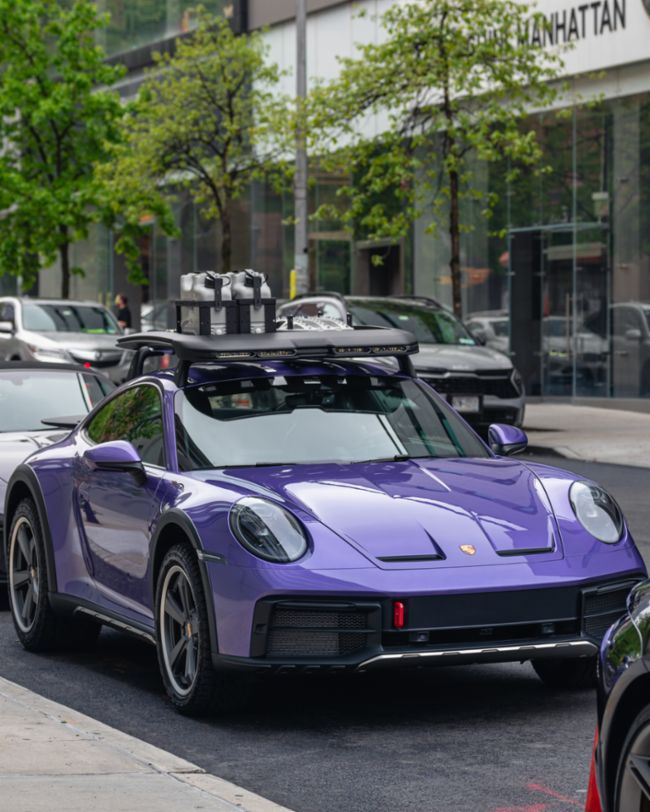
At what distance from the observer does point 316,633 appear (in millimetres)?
6664

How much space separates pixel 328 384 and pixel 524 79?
19275mm

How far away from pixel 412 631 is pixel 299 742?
1.95 ft

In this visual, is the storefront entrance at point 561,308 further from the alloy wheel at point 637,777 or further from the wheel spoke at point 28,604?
the alloy wheel at point 637,777

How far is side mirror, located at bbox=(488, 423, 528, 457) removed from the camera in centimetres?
838

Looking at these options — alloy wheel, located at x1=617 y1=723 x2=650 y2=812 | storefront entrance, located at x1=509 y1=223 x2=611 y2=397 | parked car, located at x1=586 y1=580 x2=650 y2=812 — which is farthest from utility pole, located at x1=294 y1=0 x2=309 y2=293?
alloy wheel, located at x1=617 y1=723 x2=650 y2=812

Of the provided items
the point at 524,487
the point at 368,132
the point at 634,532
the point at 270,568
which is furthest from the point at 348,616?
the point at 368,132

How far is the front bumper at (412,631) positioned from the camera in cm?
660

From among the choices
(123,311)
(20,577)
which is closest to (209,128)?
(123,311)

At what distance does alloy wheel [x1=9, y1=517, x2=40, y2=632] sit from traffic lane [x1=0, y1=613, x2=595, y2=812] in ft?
1.14

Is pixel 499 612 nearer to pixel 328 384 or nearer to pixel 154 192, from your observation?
pixel 328 384

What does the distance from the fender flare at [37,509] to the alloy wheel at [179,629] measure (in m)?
1.46

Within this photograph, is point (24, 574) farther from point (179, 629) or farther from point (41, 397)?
point (41, 397)

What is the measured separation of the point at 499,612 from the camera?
669 cm

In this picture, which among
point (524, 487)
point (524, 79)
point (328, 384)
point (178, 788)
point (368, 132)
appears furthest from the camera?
point (368, 132)
